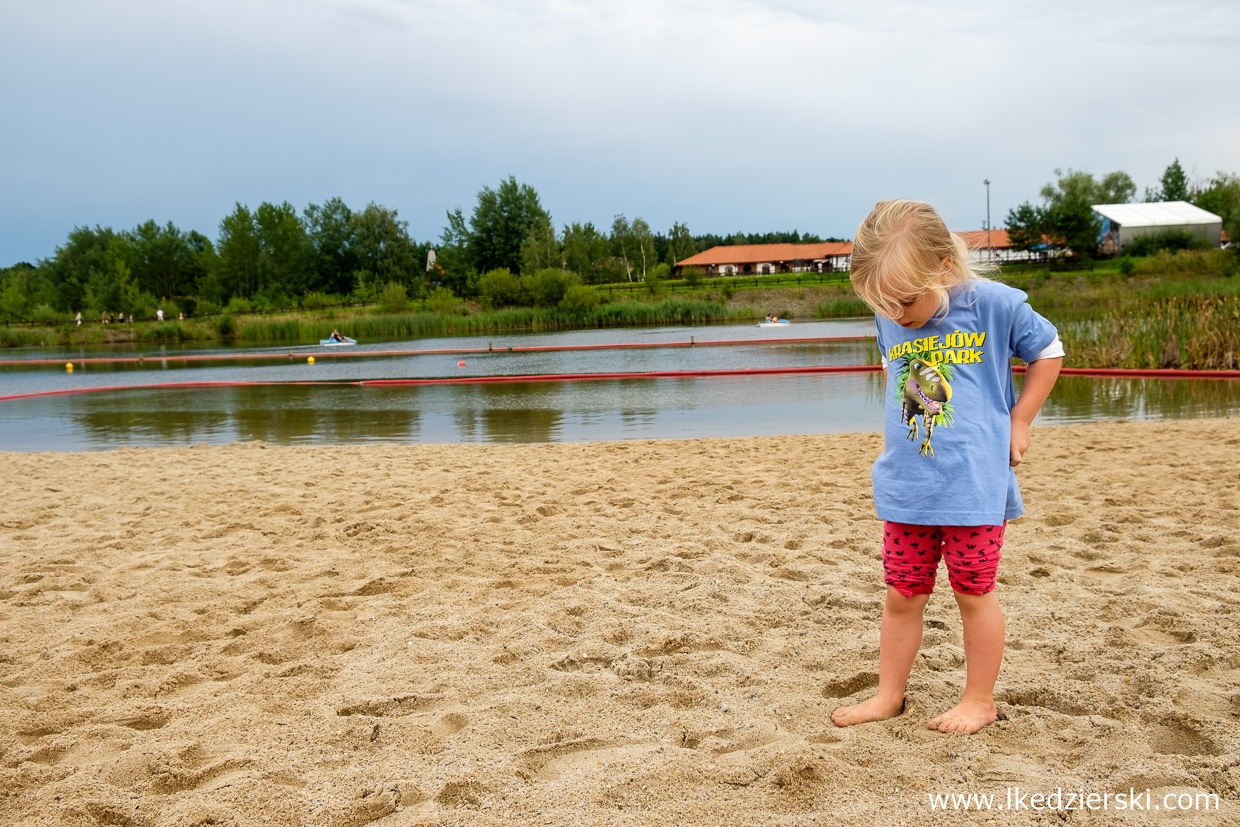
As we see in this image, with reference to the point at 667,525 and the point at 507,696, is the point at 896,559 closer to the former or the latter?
the point at 507,696

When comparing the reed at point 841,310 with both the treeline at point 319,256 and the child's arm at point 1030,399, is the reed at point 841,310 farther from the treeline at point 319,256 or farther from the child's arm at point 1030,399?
the child's arm at point 1030,399

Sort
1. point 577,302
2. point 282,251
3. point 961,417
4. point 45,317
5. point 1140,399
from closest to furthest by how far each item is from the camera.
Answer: point 961,417
point 1140,399
point 577,302
point 45,317
point 282,251

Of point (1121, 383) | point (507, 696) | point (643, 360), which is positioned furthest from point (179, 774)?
point (643, 360)

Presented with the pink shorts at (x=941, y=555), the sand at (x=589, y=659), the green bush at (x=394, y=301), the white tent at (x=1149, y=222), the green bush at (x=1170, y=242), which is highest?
the white tent at (x=1149, y=222)

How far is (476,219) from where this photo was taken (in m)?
85.2

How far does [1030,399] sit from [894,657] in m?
0.88

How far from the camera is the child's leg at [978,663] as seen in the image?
235 cm

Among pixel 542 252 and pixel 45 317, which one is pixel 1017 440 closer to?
pixel 542 252

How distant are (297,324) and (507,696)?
46.9 metres

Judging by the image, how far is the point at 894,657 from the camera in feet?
8.22

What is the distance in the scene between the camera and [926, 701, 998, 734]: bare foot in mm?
2340

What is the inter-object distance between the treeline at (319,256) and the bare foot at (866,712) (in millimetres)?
73338

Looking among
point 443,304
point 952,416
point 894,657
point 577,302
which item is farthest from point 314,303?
point 952,416

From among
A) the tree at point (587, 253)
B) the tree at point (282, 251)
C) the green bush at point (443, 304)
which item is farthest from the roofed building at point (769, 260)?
the green bush at point (443, 304)
